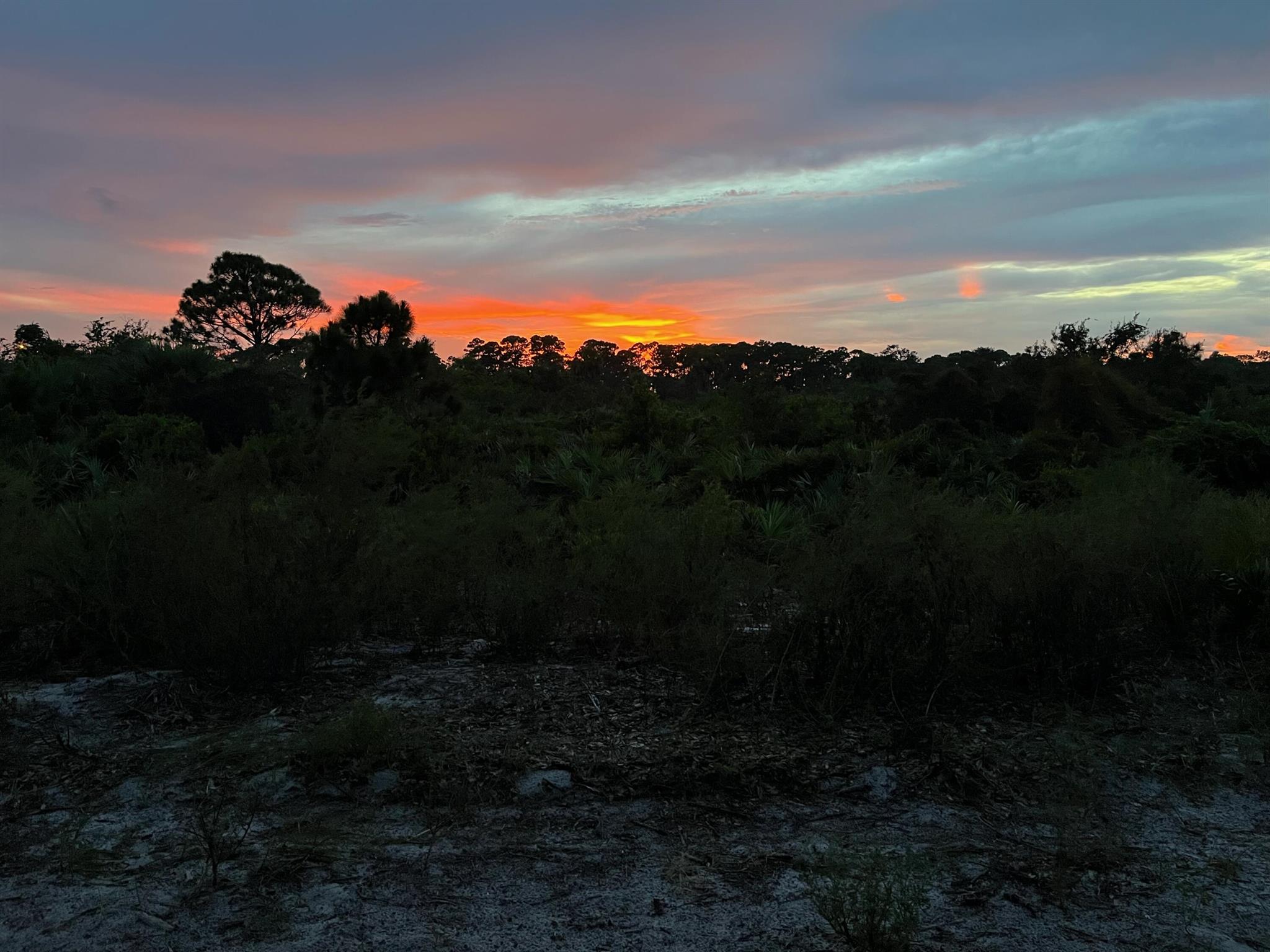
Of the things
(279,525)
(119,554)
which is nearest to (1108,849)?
(279,525)

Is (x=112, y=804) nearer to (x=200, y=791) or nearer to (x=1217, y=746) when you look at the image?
(x=200, y=791)

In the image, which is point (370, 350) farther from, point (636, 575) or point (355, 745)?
point (355, 745)

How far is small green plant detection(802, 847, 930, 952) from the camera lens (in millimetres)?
2883

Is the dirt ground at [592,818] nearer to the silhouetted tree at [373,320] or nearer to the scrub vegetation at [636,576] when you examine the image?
the scrub vegetation at [636,576]

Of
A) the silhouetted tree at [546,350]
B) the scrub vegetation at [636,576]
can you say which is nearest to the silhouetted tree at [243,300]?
the silhouetted tree at [546,350]

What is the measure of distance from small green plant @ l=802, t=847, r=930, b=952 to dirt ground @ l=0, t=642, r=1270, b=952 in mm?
84

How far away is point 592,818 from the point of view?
397cm

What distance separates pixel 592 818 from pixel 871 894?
1.35 meters

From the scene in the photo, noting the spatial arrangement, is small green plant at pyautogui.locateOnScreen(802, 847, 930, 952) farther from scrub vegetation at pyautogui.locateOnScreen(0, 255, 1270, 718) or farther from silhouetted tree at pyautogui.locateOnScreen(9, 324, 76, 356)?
silhouetted tree at pyautogui.locateOnScreen(9, 324, 76, 356)

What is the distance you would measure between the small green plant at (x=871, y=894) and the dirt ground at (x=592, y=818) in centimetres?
8

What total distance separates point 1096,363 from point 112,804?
20484mm

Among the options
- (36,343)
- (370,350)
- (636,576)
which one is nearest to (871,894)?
(636,576)

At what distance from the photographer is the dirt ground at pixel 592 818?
3162mm

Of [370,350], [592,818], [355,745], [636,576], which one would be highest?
[370,350]
